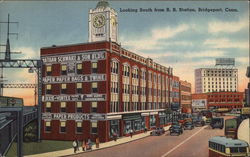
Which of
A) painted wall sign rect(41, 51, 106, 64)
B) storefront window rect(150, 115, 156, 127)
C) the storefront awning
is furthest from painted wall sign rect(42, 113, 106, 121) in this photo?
storefront window rect(150, 115, 156, 127)

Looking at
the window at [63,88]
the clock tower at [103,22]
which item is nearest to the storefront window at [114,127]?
the window at [63,88]

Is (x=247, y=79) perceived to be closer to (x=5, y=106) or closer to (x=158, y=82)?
(x=158, y=82)

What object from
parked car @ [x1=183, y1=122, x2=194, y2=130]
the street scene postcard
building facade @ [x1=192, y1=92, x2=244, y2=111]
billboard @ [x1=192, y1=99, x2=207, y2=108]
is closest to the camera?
the street scene postcard

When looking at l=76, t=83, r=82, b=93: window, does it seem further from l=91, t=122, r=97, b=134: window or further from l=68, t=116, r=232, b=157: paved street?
l=68, t=116, r=232, b=157: paved street

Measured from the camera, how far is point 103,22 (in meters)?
25.1

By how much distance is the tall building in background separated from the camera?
25.0 metres

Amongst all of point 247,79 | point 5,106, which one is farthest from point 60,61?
point 247,79

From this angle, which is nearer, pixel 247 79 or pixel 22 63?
pixel 22 63

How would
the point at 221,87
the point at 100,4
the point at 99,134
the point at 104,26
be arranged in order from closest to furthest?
the point at 100,4
the point at 104,26
the point at 99,134
the point at 221,87

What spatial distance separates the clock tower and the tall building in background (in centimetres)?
844

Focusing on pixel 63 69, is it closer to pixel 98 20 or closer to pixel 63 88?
pixel 63 88

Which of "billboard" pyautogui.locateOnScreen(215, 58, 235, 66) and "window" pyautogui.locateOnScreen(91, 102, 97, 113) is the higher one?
"billboard" pyautogui.locateOnScreen(215, 58, 235, 66)

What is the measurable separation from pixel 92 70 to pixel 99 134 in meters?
5.95

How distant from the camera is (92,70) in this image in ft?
88.4
